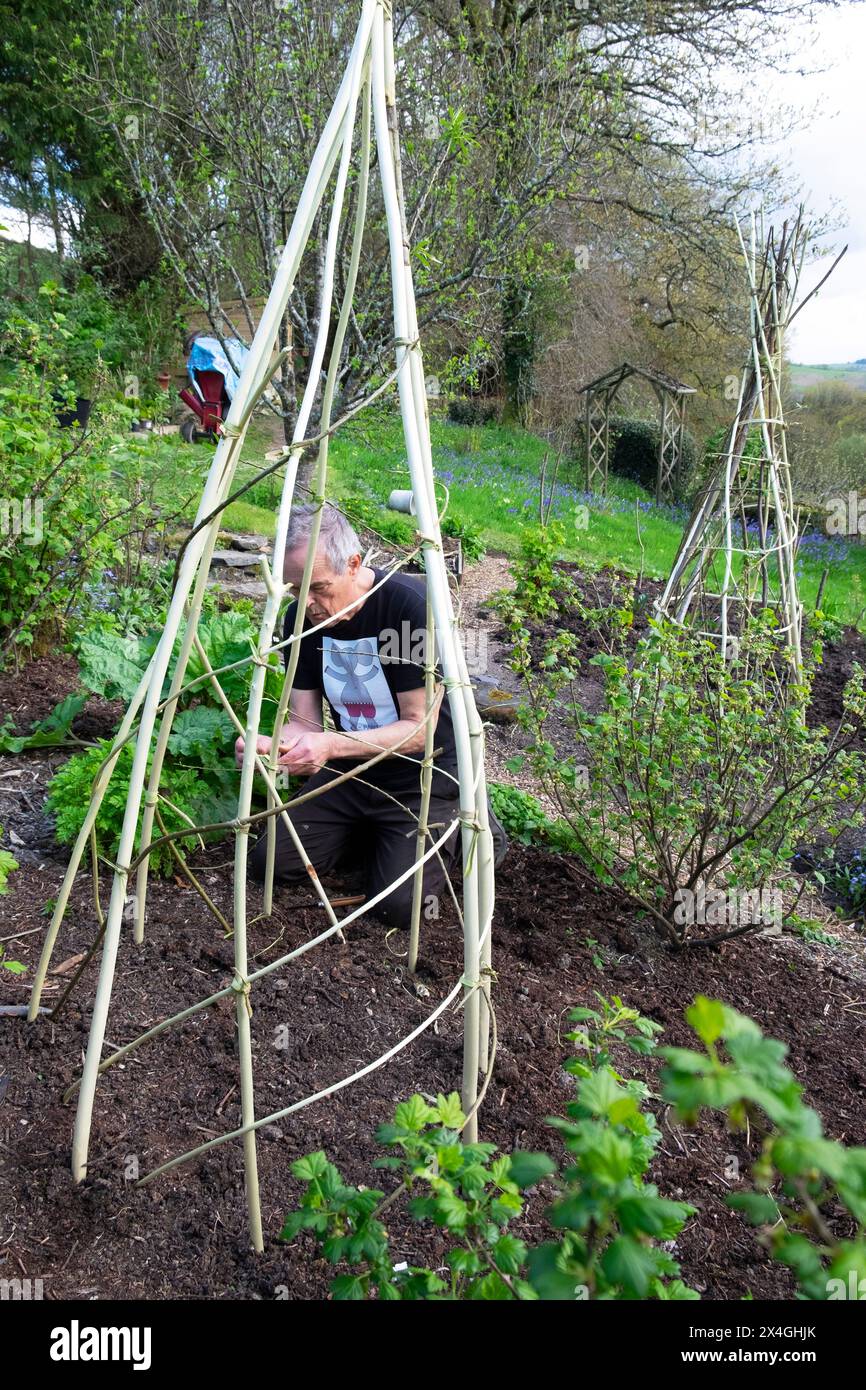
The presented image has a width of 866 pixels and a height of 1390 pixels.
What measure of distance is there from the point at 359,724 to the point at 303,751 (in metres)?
0.41

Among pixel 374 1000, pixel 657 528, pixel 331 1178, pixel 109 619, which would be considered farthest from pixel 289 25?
pixel 657 528

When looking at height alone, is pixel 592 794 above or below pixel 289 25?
below

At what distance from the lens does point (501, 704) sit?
5102mm

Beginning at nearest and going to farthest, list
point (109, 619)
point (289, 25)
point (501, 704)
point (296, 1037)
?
point (296, 1037), point (109, 619), point (501, 704), point (289, 25)

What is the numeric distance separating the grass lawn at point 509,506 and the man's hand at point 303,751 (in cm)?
426

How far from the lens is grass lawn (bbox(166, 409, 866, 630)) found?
8312mm

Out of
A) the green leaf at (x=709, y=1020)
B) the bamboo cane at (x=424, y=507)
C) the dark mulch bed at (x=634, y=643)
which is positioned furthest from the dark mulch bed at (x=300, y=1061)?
the dark mulch bed at (x=634, y=643)

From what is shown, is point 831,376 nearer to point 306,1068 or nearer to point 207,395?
point 207,395

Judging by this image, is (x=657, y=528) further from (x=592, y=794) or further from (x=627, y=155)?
(x=592, y=794)

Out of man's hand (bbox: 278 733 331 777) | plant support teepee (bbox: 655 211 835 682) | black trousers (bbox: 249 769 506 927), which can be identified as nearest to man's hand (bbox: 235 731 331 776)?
man's hand (bbox: 278 733 331 777)

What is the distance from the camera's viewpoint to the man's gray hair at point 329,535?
8.79 feet

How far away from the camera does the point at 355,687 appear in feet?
10.2

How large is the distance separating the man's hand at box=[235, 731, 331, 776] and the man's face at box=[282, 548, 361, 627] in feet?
1.20
